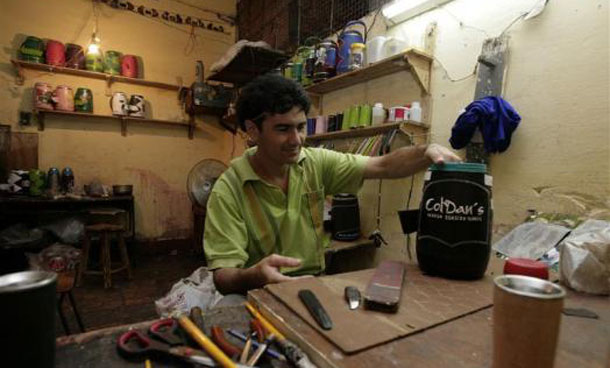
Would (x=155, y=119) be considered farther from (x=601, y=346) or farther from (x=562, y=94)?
(x=601, y=346)

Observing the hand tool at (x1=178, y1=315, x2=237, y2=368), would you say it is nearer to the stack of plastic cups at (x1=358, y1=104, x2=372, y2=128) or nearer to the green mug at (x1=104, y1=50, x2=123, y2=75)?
the stack of plastic cups at (x1=358, y1=104, x2=372, y2=128)

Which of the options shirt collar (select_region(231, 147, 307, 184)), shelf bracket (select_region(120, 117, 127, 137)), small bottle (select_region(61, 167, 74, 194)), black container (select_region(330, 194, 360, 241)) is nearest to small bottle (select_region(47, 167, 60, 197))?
small bottle (select_region(61, 167, 74, 194))

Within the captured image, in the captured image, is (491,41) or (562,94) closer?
(562,94)

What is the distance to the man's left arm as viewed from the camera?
134 centimetres

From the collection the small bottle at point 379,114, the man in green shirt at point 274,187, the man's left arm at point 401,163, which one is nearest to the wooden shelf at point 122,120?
the small bottle at point 379,114

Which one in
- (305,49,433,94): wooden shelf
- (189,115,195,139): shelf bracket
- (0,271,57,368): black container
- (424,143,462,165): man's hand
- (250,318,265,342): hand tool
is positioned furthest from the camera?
(189,115,195,139): shelf bracket

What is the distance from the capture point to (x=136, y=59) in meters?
4.53

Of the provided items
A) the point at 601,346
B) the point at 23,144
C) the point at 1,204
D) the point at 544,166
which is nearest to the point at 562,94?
the point at 544,166

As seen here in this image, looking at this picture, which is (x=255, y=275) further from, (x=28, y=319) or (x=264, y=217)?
(x=28, y=319)

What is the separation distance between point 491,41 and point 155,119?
14.2 feet

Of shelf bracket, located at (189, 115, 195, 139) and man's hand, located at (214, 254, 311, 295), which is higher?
shelf bracket, located at (189, 115, 195, 139)

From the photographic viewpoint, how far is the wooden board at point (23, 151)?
3945 millimetres

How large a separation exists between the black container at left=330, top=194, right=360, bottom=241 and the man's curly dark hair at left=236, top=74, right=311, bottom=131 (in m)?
1.20

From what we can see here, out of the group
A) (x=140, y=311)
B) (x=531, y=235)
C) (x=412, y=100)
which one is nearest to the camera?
(x=531, y=235)
